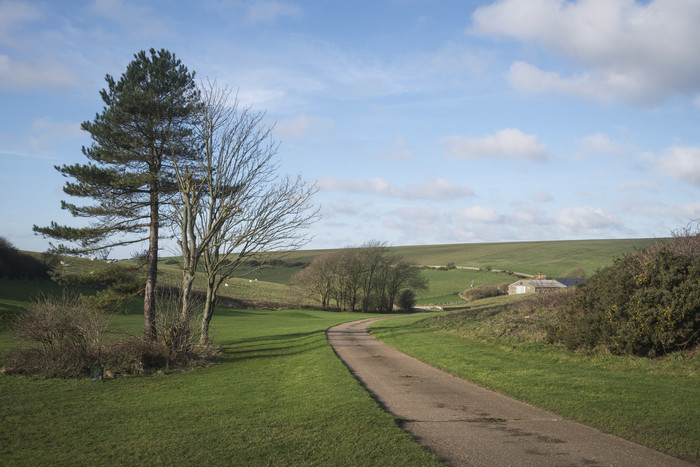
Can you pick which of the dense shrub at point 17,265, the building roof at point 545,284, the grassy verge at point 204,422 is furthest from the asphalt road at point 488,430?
the building roof at point 545,284

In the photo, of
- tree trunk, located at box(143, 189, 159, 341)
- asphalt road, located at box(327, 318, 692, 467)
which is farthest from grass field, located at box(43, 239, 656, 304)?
asphalt road, located at box(327, 318, 692, 467)

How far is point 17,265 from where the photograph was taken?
4444 cm

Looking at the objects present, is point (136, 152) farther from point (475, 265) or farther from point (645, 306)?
point (475, 265)

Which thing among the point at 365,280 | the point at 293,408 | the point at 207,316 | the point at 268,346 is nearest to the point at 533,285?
the point at 365,280

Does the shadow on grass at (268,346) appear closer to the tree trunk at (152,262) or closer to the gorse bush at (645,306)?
the tree trunk at (152,262)

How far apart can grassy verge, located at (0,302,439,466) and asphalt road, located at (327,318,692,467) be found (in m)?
0.55

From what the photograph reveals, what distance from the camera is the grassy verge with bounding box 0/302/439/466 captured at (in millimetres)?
6359

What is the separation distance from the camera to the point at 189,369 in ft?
51.4

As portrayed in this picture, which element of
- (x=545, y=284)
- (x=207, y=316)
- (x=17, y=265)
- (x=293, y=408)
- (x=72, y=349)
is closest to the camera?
(x=293, y=408)

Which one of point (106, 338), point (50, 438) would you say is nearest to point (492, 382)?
point (50, 438)

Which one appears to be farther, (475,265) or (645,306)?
(475,265)

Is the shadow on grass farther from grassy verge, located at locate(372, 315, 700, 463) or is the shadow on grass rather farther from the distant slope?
the distant slope

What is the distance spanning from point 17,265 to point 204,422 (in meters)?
45.7

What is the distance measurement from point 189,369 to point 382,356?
6.66m
